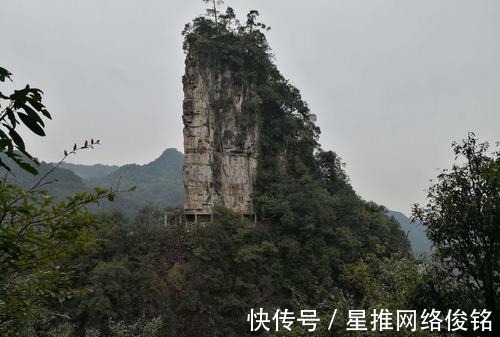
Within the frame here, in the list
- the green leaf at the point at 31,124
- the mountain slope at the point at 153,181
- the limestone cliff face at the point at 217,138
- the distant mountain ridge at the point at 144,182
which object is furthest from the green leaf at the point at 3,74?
the mountain slope at the point at 153,181

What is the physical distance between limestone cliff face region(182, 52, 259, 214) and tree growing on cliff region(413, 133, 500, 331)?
21.8 metres

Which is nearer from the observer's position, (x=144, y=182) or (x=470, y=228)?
(x=470, y=228)

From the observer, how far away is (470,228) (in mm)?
5766

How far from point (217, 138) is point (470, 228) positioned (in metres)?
23.3

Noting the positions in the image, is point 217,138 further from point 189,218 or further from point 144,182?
point 144,182

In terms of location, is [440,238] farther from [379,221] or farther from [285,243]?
[379,221]

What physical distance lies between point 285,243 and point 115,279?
29.3ft

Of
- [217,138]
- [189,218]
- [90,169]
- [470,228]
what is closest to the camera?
[470,228]

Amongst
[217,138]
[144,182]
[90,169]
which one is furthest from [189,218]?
[90,169]

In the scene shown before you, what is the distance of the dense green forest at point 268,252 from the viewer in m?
5.57

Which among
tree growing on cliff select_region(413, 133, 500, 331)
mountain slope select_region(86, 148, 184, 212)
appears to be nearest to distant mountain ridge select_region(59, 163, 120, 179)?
mountain slope select_region(86, 148, 184, 212)

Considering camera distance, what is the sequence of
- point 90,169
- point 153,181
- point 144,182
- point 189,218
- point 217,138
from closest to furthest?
point 189,218
point 217,138
point 144,182
point 153,181
point 90,169

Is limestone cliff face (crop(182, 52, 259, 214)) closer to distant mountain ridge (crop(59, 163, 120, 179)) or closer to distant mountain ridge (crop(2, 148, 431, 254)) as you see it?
distant mountain ridge (crop(2, 148, 431, 254))

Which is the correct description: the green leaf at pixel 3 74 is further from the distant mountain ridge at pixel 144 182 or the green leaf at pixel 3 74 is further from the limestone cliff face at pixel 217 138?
the distant mountain ridge at pixel 144 182
